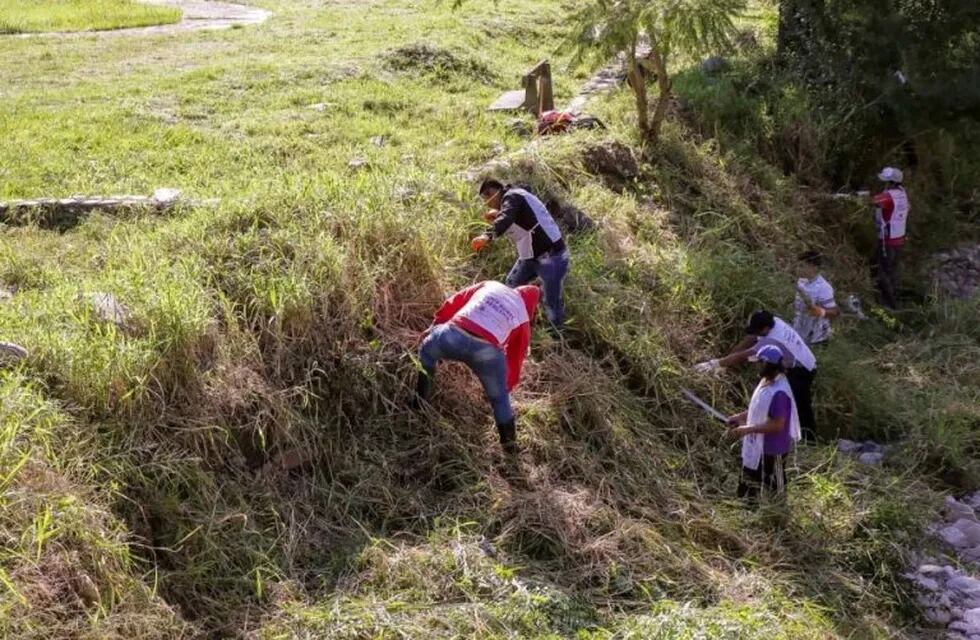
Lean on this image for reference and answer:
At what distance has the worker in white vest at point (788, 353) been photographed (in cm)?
718

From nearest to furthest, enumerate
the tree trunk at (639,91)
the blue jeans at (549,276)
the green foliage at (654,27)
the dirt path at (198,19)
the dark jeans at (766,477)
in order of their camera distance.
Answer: the dark jeans at (766,477) → the blue jeans at (549,276) → the green foliage at (654,27) → the tree trunk at (639,91) → the dirt path at (198,19)

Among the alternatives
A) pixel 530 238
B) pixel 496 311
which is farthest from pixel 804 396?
pixel 496 311

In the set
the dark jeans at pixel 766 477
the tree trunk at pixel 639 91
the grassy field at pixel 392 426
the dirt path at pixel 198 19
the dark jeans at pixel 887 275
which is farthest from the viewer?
the dirt path at pixel 198 19

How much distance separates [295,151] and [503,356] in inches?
198

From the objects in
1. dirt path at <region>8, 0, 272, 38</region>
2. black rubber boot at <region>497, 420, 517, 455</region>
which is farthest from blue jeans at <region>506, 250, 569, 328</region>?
dirt path at <region>8, 0, 272, 38</region>

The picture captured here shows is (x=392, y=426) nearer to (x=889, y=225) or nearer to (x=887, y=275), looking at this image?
(x=889, y=225)

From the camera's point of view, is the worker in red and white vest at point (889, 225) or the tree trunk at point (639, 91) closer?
the worker in red and white vest at point (889, 225)

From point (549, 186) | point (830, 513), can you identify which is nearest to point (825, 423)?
point (830, 513)

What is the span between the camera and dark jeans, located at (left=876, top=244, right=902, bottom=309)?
11212mm

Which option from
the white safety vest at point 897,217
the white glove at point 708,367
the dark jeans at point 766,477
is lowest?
the dark jeans at point 766,477

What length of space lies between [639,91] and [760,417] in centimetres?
578

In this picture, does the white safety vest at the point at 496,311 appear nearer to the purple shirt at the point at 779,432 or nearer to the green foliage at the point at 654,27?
the purple shirt at the point at 779,432

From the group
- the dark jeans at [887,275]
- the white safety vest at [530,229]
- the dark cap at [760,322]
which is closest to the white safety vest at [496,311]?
the white safety vest at [530,229]

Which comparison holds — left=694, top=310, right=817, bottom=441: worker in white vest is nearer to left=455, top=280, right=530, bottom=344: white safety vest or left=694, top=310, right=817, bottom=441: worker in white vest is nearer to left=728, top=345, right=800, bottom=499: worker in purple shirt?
left=728, top=345, right=800, bottom=499: worker in purple shirt
